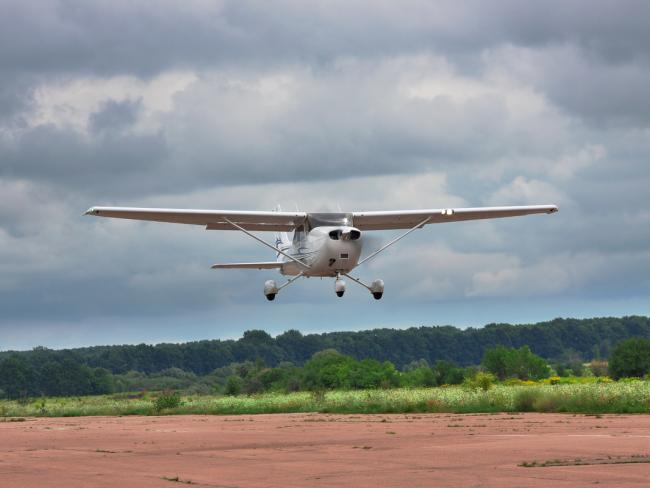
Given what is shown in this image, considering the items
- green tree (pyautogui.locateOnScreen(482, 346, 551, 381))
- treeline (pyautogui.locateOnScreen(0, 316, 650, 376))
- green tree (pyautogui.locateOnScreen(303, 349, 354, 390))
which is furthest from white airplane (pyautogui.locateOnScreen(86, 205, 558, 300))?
treeline (pyautogui.locateOnScreen(0, 316, 650, 376))

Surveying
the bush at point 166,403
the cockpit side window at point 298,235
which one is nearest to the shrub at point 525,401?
the cockpit side window at point 298,235

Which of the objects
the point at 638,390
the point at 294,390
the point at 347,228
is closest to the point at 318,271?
the point at 347,228

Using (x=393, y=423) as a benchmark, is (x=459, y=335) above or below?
above

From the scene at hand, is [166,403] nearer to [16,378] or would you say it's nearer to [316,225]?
[316,225]

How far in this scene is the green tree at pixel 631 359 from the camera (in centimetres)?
9494

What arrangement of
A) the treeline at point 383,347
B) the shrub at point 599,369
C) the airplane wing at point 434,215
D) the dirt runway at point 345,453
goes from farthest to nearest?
the treeline at point 383,347, the shrub at point 599,369, the airplane wing at point 434,215, the dirt runway at point 345,453

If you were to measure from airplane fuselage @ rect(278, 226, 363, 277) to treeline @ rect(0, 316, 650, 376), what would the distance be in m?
125

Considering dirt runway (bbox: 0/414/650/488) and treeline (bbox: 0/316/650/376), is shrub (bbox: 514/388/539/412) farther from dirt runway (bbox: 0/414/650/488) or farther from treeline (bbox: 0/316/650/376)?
treeline (bbox: 0/316/650/376)

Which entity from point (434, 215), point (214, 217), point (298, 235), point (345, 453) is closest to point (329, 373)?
point (434, 215)

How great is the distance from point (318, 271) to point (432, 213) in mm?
7622

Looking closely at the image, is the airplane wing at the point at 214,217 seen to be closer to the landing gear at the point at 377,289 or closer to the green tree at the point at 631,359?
the landing gear at the point at 377,289

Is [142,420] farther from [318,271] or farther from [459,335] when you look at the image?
[459,335]

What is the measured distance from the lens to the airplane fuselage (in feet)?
131

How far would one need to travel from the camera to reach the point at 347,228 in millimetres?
40156
